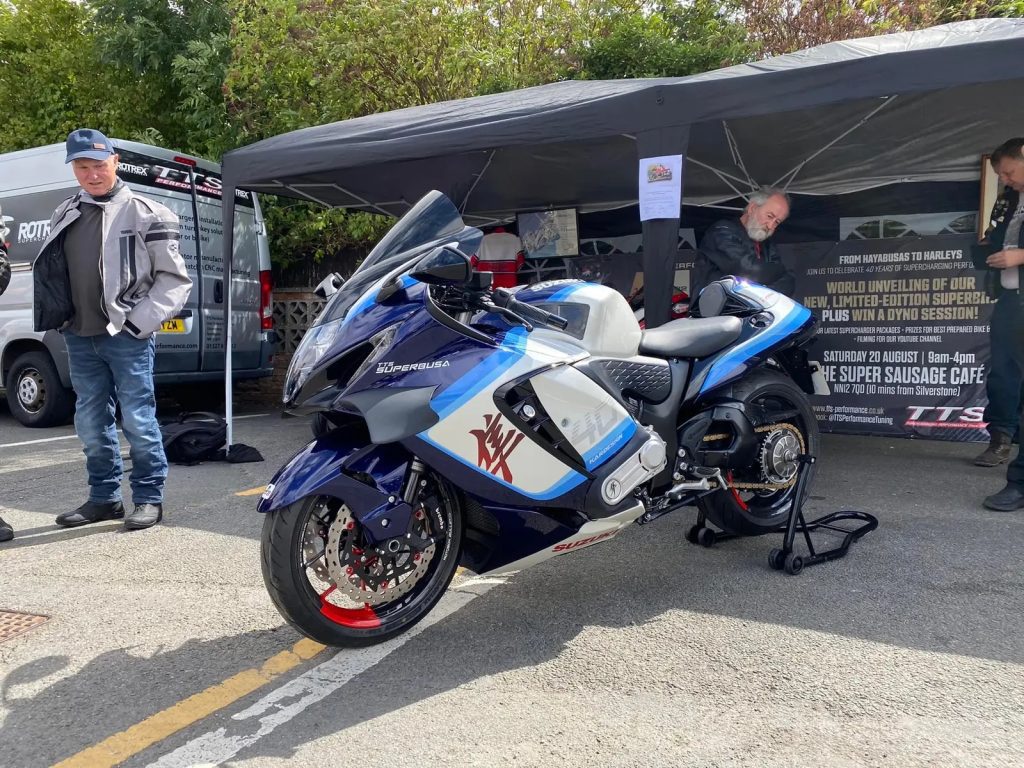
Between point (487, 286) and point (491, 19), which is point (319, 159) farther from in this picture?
point (491, 19)

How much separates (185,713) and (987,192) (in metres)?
5.85

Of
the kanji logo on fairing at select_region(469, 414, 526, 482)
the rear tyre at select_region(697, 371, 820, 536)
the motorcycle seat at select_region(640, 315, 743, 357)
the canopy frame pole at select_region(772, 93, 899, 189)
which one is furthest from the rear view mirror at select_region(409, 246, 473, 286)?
the canopy frame pole at select_region(772, 93, 899, 189)

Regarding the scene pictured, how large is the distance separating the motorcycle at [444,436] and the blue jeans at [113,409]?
1701 mm

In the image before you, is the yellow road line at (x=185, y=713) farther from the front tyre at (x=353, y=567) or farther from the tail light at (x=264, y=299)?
the tail light at (x=264, y=299)

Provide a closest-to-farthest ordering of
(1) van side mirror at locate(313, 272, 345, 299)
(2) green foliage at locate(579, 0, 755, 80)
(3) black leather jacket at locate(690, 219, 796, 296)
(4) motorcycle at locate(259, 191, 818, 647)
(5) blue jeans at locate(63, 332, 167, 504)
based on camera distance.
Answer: (4) motorcycle at locate(259, 191, 818, 647) < (1) van side mirror at locate(313, 272, 345, 299) < (5) blue jeans at locate(63, 332, 167, 504) < (3) black leather jacket at locate(690, 219, 796, 296) < (2) green foliage at locate(579, 0, 755, 80)

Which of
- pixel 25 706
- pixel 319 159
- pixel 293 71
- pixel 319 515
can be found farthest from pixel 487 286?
pixel 293 71

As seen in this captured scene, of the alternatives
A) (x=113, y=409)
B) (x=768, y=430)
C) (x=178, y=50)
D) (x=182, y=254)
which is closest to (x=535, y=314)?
(x=768, y=430)

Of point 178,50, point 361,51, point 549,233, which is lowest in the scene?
point 549,233

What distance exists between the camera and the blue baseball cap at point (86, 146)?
3887 millimetres

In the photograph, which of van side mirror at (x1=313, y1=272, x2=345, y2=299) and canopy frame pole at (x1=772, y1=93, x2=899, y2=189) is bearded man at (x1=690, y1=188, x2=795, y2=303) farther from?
van side mirror at (x1=313, y1=272, x2=345, y2=299)

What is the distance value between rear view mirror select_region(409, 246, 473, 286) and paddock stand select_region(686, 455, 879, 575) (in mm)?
1783

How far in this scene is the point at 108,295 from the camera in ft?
12.8

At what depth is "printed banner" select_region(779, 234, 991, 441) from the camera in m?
5.60

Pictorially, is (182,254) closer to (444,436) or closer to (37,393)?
(37,393)
